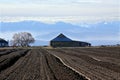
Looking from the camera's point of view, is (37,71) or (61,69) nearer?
(37,71)

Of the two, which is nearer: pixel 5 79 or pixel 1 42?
pixel 5 79

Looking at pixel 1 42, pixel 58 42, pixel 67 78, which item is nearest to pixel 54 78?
pixel 67 78

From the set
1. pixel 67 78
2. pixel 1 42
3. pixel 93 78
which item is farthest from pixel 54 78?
pixel 1 42

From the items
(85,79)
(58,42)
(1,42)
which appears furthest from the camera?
(1,42)

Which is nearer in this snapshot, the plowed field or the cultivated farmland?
the plowed field

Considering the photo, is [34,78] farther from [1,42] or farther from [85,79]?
[1,42]

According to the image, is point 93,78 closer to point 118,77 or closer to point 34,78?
point 118,77

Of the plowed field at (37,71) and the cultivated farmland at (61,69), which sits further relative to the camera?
the cultivated farmland at (61,69)

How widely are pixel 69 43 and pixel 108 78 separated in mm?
156008

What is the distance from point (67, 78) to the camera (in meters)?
23.3

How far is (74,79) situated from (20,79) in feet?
10.1

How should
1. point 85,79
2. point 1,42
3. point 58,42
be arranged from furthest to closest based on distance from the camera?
1. point 1,42
2. point 58,42
3. point 85,79

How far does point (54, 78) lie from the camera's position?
23.4m

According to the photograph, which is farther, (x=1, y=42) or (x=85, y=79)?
(x=1, y=42)
